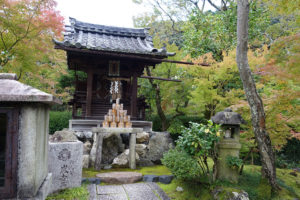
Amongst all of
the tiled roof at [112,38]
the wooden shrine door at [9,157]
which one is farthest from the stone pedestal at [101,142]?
the wooden shrine door at [9,157]

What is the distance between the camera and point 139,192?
5719mm

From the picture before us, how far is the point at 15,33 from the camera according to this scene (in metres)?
8.45

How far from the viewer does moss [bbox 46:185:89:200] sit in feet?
16.4

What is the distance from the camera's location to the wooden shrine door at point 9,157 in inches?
116

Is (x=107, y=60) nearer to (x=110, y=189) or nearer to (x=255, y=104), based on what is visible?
(x=110, y=189)

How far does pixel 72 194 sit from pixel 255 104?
195 inches

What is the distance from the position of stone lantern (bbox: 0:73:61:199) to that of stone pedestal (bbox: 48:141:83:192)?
220cm

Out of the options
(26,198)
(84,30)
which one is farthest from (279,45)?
(84,30)

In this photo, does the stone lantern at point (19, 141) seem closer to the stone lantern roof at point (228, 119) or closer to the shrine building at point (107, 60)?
the stone lantern roof at point (228, 119)

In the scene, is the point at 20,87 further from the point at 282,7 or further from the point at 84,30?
the point at 84,30

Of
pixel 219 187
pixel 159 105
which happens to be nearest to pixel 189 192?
pixel 219 187

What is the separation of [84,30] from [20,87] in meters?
8.29

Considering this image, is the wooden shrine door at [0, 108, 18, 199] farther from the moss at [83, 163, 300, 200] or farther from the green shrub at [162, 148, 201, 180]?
the moss at [83, 163, 300, 200]

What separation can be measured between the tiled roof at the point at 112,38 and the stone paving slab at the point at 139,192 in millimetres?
4963
